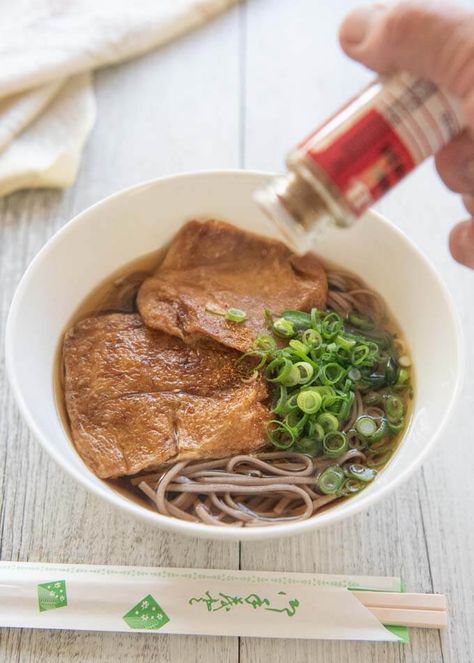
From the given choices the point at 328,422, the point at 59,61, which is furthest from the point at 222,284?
the point at 59,61

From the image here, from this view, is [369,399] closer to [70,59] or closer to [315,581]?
[315,581]

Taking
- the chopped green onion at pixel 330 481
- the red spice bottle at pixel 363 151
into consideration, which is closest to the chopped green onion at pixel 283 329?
the chopped green onion at pixel 330 481

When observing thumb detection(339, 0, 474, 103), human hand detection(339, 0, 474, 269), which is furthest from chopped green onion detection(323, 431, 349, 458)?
thumb detection(339, 0, 474, 103)

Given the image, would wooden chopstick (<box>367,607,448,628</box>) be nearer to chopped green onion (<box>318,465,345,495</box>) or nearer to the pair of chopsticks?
the pair of chopsticks

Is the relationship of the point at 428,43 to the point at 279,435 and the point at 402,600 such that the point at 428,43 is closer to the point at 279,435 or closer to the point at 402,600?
the point at 279,435

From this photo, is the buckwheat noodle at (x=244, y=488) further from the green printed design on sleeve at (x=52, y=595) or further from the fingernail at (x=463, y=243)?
the fingernail at (x=463, y=243)

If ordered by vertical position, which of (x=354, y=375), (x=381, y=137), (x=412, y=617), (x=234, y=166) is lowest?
(x=412, y=617)

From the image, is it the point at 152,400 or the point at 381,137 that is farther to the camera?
the point at 152,400
